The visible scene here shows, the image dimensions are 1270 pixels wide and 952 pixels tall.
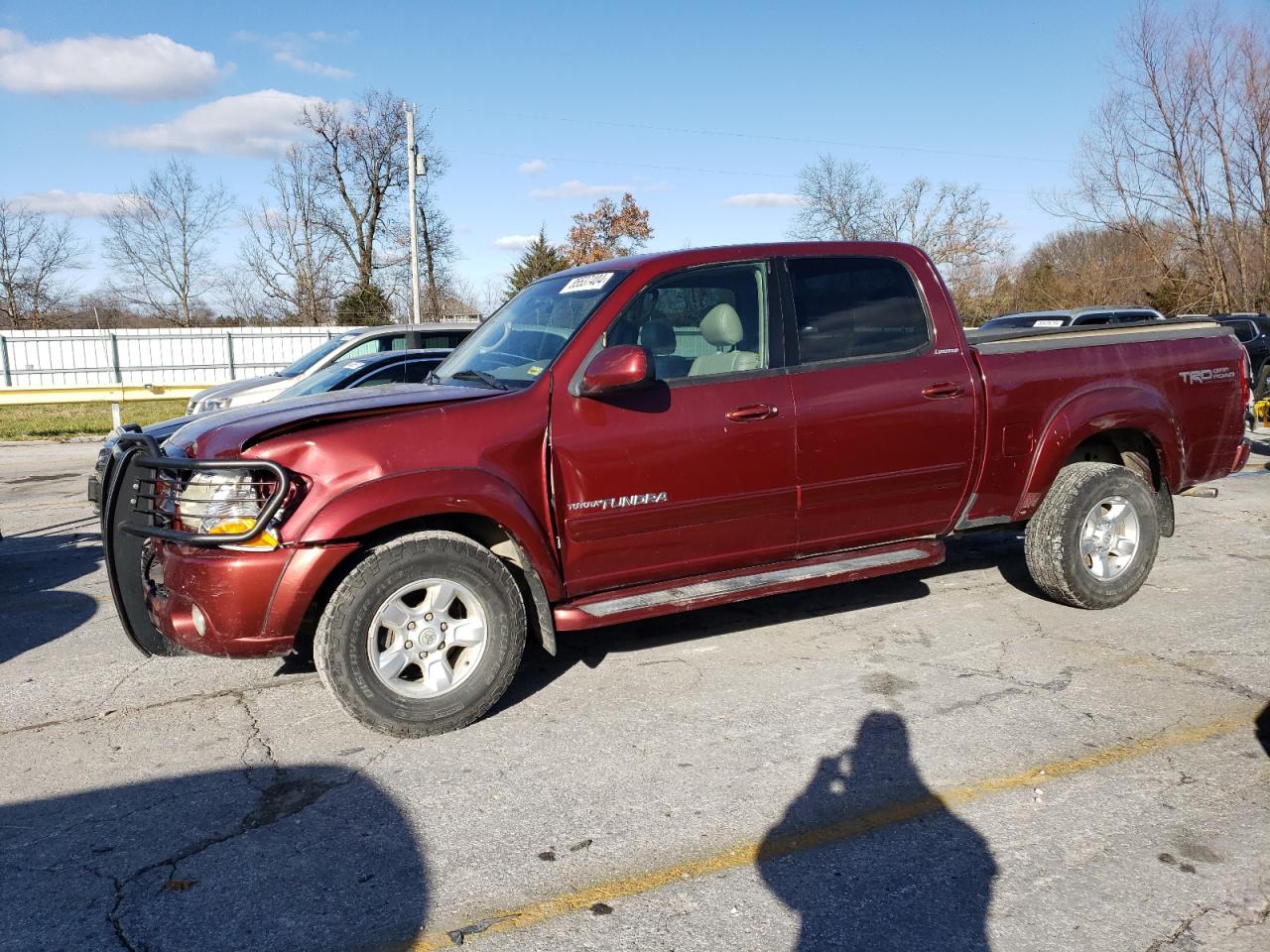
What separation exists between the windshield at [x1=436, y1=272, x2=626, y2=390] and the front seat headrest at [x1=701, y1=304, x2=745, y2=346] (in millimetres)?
472

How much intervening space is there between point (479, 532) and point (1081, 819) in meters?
2.65

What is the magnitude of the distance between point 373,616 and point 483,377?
1.38m

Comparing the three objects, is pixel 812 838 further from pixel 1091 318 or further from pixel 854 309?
pixel 1091 318

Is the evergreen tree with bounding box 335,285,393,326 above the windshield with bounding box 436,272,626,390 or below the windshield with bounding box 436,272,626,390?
above

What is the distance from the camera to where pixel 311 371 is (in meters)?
11.8

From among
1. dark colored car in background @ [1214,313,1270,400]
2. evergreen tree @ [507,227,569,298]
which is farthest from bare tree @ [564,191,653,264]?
dark colored car in background @ [1214,313,1270,400]

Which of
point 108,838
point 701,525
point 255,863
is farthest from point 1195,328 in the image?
point 108,838

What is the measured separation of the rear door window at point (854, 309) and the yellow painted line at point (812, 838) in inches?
85.3

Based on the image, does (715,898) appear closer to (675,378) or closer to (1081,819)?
(1081,819)

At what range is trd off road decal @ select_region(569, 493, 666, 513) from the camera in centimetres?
423

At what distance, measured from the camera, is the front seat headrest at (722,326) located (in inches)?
184

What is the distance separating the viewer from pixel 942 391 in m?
4.98

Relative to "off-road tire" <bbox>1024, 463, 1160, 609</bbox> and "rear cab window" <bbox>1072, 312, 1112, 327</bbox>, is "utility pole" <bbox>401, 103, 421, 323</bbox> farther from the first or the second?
"off-road tire" <bbox>1024, 463, 1160, 609</bbox>

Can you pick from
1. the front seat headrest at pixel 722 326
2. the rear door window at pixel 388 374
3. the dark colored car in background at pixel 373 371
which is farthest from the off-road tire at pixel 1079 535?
the rear door window at pixel 388 374
